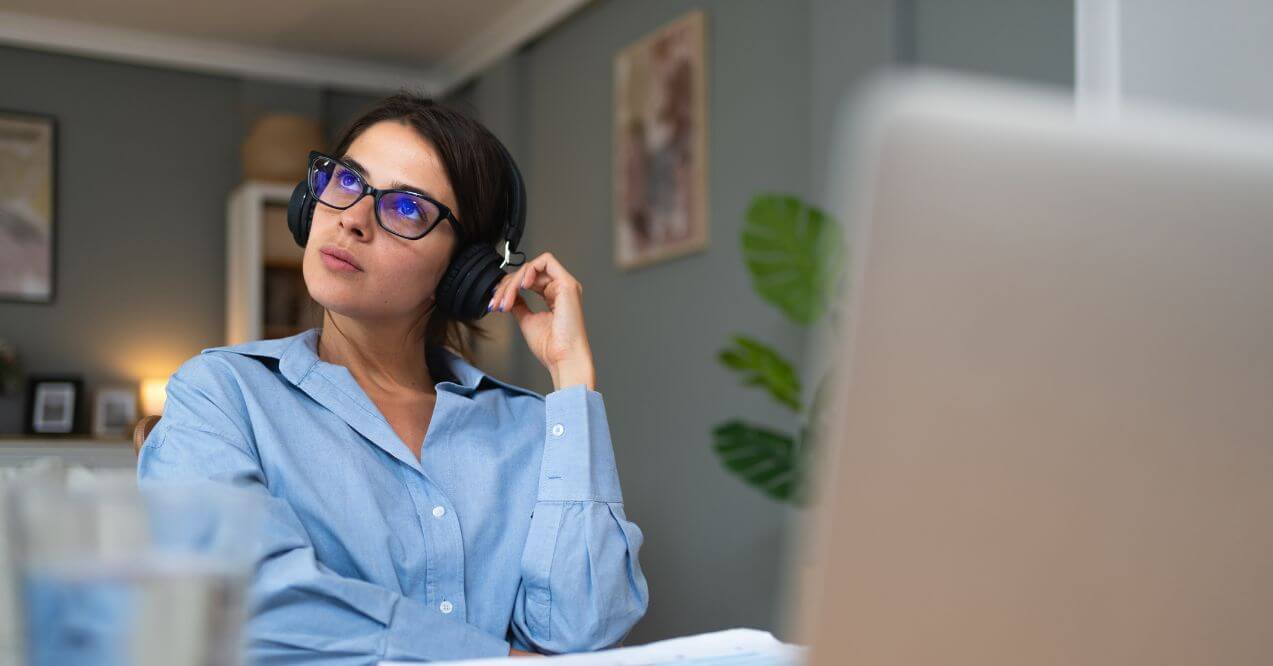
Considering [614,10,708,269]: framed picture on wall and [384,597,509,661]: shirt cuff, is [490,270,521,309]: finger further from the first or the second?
[614,10,708,269]: framed picture on wall

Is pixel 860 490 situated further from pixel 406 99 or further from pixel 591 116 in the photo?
pixel 591 116

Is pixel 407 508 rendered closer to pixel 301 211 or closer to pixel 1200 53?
pixel 301 211


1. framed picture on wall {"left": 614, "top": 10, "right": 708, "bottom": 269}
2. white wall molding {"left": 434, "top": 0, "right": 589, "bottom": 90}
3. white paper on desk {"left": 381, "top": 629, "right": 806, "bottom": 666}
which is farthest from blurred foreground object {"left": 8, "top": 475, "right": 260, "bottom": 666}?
white wall molding {"left": 434, "top": 0, "right": 589, "bottom": 90}

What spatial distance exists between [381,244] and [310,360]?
17 centimetres

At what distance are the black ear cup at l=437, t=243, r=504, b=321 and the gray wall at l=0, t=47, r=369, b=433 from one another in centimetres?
437

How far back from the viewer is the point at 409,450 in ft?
4.25

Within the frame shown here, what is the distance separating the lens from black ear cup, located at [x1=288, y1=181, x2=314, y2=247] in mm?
1496

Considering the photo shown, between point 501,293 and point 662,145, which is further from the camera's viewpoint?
point 662,145

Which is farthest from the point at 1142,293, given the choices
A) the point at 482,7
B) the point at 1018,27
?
the point at 482,7

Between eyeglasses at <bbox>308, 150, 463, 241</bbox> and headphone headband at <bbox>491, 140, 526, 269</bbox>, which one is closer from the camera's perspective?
eyeglasses at <bbox>308, 150, 463, 241</bbox>

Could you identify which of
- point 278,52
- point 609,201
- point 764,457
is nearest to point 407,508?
point 764,457

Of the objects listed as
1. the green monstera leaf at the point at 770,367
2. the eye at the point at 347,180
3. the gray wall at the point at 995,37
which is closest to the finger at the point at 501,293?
the eye at the point at 347,180

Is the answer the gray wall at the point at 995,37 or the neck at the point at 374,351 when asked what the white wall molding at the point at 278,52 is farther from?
the neck at the point at 374,351

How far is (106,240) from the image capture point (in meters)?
5.38
